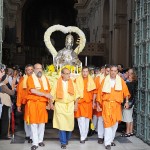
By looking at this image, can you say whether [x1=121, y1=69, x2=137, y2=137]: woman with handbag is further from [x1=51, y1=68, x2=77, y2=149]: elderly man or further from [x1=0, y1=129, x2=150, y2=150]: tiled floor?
[x1=51, y1=68, x2=77, y2=149]: elderly man

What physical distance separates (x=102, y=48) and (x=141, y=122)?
13757 millimetres

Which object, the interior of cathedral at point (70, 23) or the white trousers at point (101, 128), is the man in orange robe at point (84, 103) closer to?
the white trousers at point (101, 128)

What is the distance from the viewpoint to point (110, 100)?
830 cm

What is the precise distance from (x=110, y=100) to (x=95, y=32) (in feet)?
64.9

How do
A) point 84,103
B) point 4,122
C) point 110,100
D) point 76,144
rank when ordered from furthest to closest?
point 4,122, point 84,103, point 76,144, point 110,100

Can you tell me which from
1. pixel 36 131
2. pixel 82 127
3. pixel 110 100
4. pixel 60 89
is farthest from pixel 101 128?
pixel 36 131

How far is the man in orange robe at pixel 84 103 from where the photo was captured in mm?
8844

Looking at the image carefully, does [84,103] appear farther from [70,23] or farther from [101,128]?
[70,23]

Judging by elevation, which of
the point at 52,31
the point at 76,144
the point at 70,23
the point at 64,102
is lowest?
the point at 76,144

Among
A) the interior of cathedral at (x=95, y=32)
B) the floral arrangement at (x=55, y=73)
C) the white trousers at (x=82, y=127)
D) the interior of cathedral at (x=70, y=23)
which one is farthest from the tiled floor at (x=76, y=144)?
the interior of cathedral at (x=70, y=23)

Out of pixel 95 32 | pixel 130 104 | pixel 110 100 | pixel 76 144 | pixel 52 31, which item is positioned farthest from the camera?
pixel 95 32

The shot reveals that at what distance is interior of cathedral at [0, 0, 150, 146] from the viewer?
9.34 meters

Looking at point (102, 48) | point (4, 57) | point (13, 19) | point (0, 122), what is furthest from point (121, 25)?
point (13, 19)

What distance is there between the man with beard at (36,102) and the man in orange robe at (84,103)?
917 millimetres
